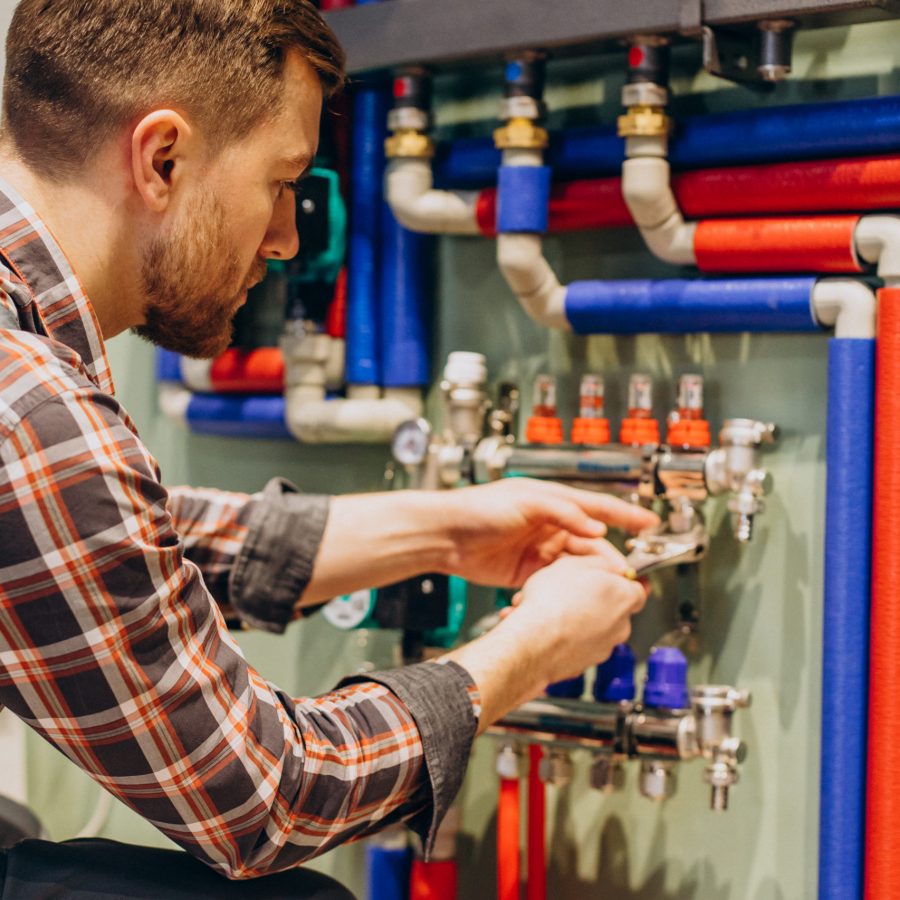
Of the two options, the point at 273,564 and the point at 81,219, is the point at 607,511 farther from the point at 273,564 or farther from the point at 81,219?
the point at 81,219

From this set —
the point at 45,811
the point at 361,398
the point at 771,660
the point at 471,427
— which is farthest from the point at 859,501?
the point at 45,811

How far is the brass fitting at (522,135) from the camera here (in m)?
1.17

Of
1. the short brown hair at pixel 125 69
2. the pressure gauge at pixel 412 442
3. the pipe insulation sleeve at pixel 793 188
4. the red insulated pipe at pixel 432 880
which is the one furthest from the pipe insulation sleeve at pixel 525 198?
the red insulated pipe at pixel 432 880

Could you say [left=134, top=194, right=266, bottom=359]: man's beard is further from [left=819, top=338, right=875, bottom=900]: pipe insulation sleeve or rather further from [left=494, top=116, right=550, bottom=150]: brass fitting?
[left=819, top=338, right=875, bottom=900]: pipe insulation sleeve

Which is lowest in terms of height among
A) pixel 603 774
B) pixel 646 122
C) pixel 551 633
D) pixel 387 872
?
pixel 387 872

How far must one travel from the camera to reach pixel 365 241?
133 centimetres

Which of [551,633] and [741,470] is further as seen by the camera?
[741,470]

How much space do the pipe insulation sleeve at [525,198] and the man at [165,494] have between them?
242 millimetres

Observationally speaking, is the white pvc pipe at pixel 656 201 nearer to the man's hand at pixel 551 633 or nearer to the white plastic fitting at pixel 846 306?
the white plastic fitting at pixel 846 306

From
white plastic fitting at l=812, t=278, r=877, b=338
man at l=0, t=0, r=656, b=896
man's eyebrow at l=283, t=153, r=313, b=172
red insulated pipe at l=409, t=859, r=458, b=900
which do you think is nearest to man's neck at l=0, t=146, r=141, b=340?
man at l=0, t=0, r=656, b=896

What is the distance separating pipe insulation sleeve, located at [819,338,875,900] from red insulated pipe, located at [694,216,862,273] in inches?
2.8

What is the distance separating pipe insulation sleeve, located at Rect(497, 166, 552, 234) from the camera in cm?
116

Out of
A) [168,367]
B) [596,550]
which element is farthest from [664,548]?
[168,367]

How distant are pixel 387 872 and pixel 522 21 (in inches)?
30.9
